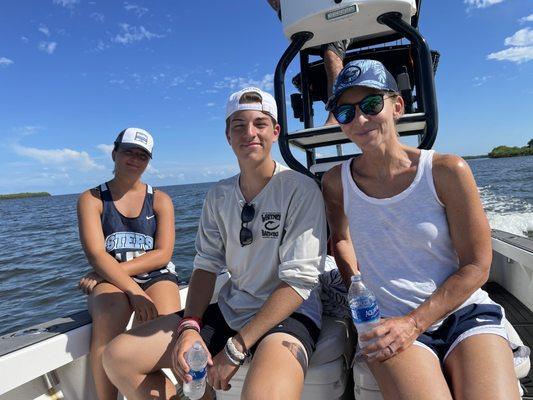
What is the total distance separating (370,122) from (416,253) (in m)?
0.64

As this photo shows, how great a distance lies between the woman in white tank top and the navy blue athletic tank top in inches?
61.6

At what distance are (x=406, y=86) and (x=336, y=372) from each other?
9.08ft

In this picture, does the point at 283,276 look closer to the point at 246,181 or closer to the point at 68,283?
the point at 246,181

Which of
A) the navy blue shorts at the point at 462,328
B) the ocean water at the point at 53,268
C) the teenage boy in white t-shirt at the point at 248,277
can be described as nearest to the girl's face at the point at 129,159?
the teenage boy in white t-shirt at the point at 248,277

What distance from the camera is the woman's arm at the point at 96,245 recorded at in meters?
2.53

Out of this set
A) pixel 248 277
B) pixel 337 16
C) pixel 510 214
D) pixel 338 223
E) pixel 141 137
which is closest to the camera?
pixel 248 277

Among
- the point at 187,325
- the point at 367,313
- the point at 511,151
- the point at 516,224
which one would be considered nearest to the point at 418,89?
the point at 367,313

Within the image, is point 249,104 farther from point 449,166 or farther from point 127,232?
point 127,232

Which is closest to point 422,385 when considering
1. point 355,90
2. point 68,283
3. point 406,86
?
point 355,90

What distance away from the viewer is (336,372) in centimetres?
185

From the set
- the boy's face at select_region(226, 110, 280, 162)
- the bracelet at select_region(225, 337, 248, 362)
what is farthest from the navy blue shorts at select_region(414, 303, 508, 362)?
the boy's face at select_region(226, 110, 280, 162)

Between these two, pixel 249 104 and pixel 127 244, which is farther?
pixel 127 244

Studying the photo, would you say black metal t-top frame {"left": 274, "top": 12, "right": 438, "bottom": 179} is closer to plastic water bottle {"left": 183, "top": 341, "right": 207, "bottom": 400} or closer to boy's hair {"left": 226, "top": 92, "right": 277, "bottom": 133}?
boy's hair {"left": 226, "top": 92, "right": 277, "bottom": 133}

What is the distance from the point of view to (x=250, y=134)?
80.0 inches
